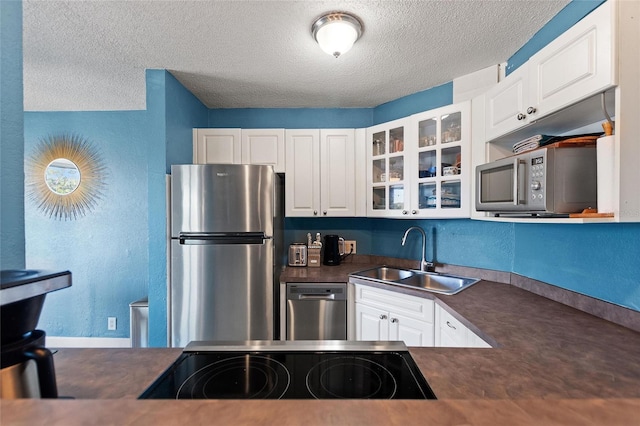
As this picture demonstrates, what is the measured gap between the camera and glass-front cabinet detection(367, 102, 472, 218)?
195 cm

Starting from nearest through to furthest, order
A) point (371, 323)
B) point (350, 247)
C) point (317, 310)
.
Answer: point (371, 323) → point (317, 310) → point (350, 247)

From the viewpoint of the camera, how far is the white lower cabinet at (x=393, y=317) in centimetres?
180

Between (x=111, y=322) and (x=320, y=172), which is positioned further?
Result: (x=111, y=322)

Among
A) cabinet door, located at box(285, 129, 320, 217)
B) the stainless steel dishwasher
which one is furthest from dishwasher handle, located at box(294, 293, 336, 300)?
cabinet door, located at box(285, 129, 320, 217)

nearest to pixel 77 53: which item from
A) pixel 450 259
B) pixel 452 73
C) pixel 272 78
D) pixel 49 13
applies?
pixel 49 13

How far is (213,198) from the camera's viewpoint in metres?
2.04

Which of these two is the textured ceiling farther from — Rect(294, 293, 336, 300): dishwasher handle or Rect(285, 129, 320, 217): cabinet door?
Rect(294, 293, 336, 300): dishwasher handle

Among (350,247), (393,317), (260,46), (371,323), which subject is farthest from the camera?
(350,247)

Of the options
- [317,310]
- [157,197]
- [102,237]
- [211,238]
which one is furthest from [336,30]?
[102,237]

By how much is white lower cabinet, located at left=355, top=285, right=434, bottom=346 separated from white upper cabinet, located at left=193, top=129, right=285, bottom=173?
137 cm

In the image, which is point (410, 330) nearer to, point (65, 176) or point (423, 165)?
point (423, 165)

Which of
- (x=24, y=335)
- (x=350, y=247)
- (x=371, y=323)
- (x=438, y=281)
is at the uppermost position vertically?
(x=24, y=335)

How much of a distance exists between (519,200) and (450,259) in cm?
118

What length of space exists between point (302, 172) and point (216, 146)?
0.82 m
